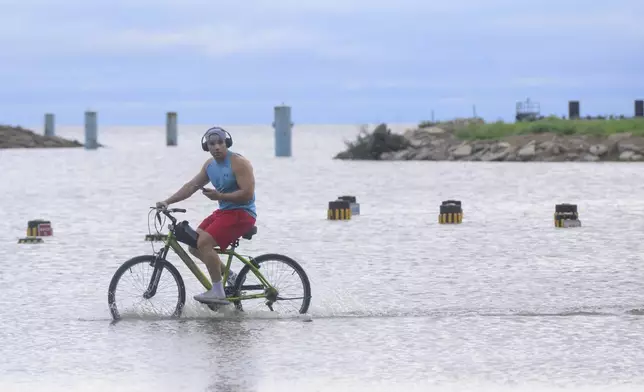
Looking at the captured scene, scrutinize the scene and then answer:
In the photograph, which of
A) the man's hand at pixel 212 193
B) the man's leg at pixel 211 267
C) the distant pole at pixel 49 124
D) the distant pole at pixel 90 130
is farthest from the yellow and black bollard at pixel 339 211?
the distant pole at pixel 49 124

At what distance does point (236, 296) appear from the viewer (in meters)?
12.7

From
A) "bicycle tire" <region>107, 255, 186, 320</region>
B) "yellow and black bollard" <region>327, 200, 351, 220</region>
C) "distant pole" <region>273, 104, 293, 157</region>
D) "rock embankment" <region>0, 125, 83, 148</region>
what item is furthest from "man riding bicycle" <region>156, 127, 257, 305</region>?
"rock embankment" <region>0, 125, 83, 148</region>

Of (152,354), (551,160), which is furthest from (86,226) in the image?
(551,160)

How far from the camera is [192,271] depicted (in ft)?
41.3

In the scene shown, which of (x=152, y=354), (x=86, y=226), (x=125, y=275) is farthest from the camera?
(x=86, y=226)

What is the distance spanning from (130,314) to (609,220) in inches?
643

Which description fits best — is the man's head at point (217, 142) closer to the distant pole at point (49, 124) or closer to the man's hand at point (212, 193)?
the man's hand at point (212, 193)

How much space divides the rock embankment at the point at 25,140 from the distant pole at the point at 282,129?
124 feet

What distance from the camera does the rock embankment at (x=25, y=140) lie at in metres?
127

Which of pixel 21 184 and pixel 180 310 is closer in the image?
pixel 180 310

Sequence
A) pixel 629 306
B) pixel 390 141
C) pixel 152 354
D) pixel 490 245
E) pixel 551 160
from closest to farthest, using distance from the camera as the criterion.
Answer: pixel 152 354 → pixel 629 306 → pixel 490 245 → pixel 551 160 → pixel 390 141

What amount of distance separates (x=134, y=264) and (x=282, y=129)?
→ 276ft

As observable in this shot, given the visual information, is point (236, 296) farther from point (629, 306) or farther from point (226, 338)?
point (629, 306)

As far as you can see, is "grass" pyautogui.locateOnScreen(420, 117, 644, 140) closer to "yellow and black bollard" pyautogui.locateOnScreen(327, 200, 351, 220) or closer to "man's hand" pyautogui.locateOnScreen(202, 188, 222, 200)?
"yellow and black bollard" pyautogui.locateOnScreen(327, 200, 351, 220)
